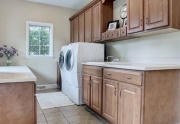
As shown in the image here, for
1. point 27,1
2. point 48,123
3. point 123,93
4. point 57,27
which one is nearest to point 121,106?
point 123,93

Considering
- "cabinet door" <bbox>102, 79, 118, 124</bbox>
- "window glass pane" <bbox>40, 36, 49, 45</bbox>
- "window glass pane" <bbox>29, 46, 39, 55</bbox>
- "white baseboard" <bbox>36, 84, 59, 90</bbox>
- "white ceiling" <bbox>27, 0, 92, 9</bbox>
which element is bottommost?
"white baseboard" <bbox>36, 84, 59, 90</bbox>

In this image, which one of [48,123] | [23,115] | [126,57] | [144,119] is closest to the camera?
[23,115]

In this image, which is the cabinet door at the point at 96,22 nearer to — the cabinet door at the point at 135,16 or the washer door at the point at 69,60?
the washer door at the point at 69,60

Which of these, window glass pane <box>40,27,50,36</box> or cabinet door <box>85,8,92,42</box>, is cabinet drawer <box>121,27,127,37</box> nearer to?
cabinet door <box>85,8,92,42</box>

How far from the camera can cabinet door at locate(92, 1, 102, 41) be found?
3377 millimetres

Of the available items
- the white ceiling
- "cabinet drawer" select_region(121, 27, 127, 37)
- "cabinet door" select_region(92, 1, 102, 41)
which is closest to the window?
the white ceiling

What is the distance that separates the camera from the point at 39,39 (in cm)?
482

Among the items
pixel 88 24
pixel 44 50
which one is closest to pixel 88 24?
pixel 88 24

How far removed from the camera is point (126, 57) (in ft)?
9.93

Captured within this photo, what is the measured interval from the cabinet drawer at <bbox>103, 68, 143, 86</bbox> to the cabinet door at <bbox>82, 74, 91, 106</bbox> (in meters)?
0.61

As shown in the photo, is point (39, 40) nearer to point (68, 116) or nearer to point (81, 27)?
point (81, 27)

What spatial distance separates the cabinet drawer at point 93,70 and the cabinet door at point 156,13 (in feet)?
3.21

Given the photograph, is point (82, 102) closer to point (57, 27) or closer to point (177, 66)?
point (177, 66)

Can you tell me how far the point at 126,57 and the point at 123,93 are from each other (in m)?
1.25
